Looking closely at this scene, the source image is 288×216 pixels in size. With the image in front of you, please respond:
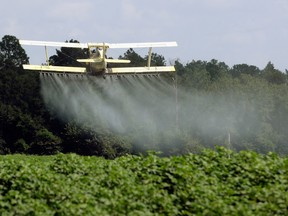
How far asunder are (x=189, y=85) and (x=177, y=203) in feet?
214

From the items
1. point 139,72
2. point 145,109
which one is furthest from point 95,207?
point 145,109

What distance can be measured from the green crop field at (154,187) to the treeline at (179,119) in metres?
49.9

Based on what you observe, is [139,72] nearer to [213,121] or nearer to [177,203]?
[213,121]

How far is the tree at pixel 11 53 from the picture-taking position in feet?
246

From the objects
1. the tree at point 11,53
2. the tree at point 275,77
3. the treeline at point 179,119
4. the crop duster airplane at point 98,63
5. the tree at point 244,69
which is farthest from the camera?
the tree at point 244,69

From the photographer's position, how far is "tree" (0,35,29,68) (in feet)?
246

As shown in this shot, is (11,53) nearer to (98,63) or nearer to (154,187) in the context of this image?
(98,63)

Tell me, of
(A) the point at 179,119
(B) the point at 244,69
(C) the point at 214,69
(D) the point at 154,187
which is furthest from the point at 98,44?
(B) the point at 244,69

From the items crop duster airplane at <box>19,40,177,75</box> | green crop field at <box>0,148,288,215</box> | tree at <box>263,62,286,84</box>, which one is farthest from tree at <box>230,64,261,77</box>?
green crop field at <box>0,148,288,215</box>

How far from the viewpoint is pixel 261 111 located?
71.8 metres

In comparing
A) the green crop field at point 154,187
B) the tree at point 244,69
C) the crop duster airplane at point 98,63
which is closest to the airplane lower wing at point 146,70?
the crop duster airplane at point 98,63

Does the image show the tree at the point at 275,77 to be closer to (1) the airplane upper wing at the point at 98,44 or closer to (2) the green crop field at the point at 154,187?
(1) the airplane upper wing at the point at 98,44

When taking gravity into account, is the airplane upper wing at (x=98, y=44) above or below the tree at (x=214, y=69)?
above

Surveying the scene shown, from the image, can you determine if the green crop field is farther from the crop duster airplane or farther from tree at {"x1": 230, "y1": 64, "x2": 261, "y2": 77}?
tree at {"x1": 230, "y1": 64, "x2": 261, "y2": 77}
